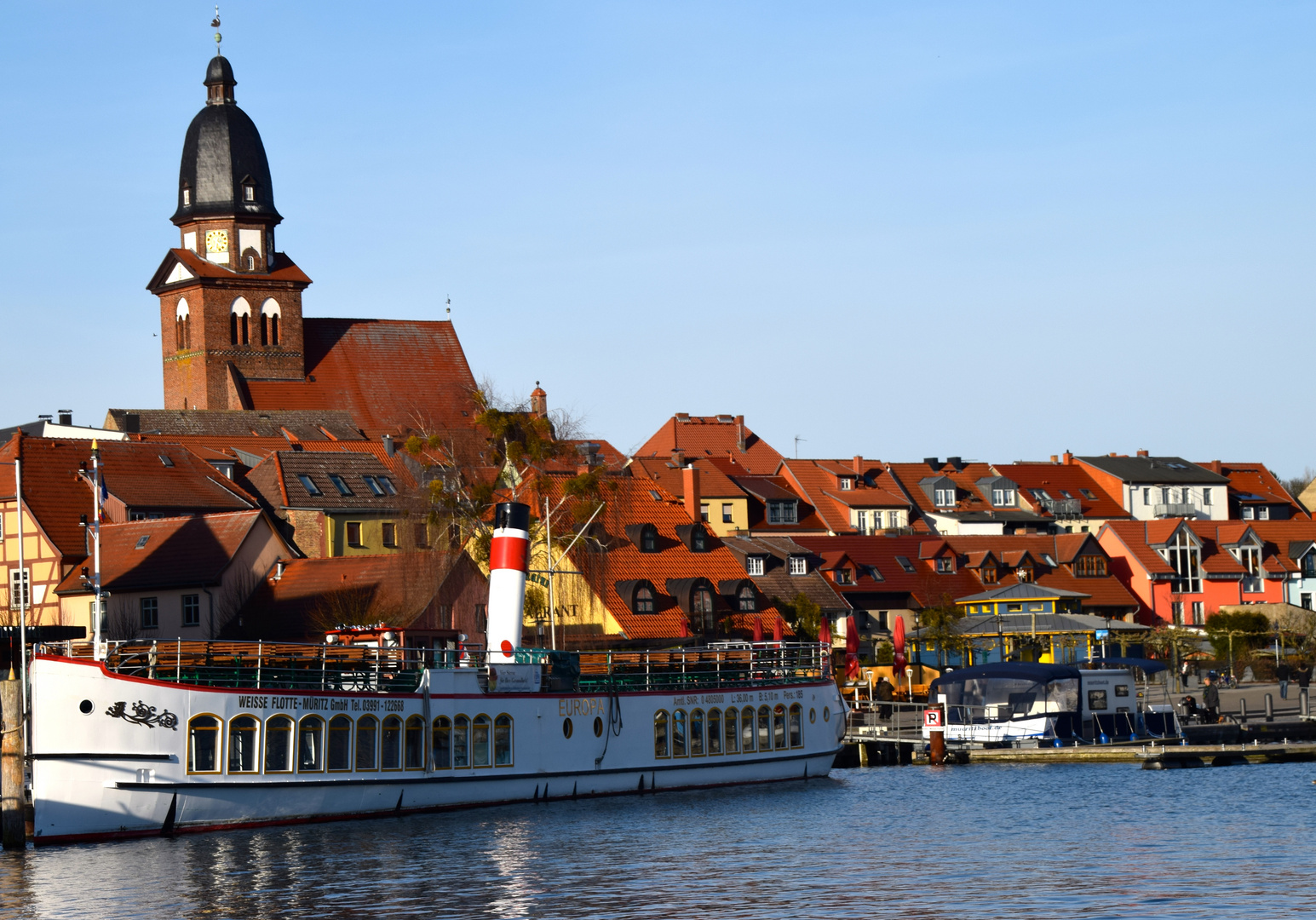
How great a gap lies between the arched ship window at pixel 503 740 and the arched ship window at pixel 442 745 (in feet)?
3.76

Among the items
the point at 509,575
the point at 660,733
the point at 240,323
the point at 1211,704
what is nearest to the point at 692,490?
the point at 1211,704

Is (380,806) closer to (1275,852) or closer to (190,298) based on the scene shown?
(1275,852)

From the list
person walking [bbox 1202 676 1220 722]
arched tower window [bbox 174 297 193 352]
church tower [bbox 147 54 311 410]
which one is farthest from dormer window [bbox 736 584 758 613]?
arched tower window [bbox 174 297 193 352]

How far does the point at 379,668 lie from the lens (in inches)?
1516

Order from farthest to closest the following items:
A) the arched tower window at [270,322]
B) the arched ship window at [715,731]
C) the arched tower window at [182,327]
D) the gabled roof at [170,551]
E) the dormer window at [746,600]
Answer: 1. the arched tower window at [182,327]
2. the arched tower window at [270,322]
3. the dormer window at [746,600]
4. the gabled roof at [170,551]
5. the arched ship window at [715,731]

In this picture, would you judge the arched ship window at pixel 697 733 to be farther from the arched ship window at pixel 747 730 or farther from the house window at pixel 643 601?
the house window at pixel 643 601

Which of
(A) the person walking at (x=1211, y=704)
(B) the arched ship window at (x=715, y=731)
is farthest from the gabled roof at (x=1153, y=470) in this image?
(B) the arched ship window at (x=715, y=731)

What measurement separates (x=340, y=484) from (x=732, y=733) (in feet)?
121

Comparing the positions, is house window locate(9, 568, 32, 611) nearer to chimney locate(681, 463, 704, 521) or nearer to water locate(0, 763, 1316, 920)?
chimney locate(681, 463, 704, 521)

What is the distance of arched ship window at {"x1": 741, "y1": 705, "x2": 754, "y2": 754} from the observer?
45.7 meters

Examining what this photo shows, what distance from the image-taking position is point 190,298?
378 ft

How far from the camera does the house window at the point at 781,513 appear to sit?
365 feet

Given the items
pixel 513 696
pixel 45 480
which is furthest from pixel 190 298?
pixel 513 696

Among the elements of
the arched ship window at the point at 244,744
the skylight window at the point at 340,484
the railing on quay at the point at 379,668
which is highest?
the skylight window at the point at 340,484
